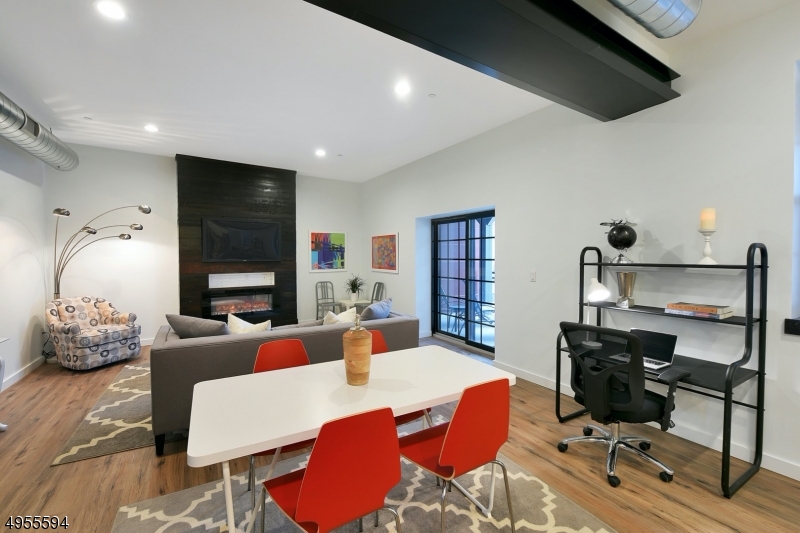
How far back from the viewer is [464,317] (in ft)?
17.3

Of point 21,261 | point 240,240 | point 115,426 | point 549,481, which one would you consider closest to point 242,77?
point 115,426

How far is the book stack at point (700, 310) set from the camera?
89.2 inches

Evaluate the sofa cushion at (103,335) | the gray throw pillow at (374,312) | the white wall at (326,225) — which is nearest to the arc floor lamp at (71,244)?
the sofa cushion at (103,335)

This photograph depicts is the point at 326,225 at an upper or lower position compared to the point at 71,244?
upper

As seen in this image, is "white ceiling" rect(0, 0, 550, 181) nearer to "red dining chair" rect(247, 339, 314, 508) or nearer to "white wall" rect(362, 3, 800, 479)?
"white wall" rect(362, 3, 800, 479)

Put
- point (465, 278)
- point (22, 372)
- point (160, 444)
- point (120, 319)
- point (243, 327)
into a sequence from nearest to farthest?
point (160, 444)
point (243, 327)
point (22, 372)
point (120, 319)
point (465, 278)

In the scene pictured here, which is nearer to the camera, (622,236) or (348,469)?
(348,469)

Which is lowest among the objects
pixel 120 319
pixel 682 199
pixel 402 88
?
pixel 120 319

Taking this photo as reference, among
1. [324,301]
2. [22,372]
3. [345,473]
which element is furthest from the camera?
[324,301]

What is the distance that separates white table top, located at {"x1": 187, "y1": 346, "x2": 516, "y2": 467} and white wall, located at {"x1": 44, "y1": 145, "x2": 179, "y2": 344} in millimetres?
4668

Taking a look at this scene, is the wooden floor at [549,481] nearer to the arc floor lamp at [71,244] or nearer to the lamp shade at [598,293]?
the lamp shade at [598,293]

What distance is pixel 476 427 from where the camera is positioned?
149cm

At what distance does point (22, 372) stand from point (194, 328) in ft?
9.93

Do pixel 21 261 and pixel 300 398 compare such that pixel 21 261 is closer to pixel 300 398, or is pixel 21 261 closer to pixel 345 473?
pixel 300 398
